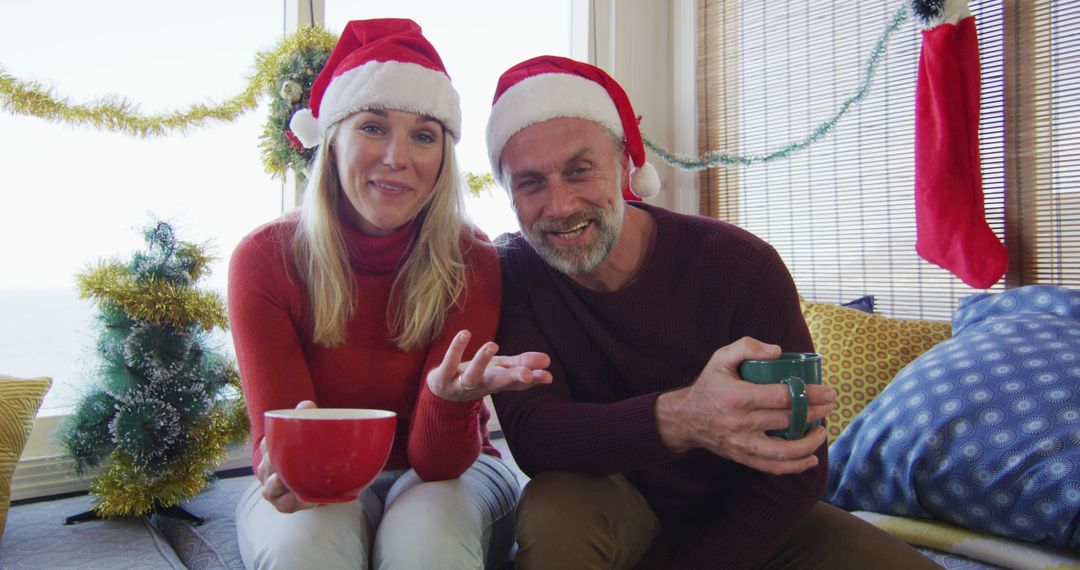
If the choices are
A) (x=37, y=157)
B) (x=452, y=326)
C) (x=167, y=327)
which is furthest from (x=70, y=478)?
(x=452, y=326)

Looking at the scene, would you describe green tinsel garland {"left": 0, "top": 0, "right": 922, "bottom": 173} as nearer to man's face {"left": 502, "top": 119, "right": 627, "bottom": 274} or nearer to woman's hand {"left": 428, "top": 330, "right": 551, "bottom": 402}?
man's face {"left": 502, "top": 119, "right": 627, "bottom": 274}

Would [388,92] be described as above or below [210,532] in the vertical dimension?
above

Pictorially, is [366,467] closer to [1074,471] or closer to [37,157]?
[1074,471]

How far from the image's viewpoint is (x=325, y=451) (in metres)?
0.81

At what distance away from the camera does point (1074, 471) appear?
1132 millimetres

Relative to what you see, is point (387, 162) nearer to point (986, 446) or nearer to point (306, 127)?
point (306, 127)

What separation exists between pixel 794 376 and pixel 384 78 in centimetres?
87

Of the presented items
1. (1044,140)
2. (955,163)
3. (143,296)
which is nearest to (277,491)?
(143,296)

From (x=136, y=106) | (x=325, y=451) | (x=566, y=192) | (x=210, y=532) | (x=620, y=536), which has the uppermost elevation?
(x=136, y=106)

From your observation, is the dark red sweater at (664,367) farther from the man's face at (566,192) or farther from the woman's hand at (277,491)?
the woman's hand at (277,491)

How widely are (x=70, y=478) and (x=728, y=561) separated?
5.45ft

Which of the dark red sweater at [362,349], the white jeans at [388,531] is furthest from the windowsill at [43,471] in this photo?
the white jeans at [388,531]

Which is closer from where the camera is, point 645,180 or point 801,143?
point 645,180

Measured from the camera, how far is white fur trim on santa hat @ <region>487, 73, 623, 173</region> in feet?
4.38
